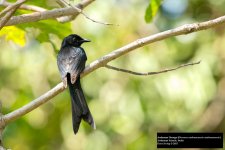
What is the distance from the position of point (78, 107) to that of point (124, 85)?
299 cm

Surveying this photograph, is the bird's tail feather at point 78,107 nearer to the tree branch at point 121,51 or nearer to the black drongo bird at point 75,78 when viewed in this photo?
the black drongo bird at point 75,78

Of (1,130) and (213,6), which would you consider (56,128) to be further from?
(1,130)

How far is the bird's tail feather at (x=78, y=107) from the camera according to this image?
13.8 ft

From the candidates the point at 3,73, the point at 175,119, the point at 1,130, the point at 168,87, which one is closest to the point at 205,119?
A: the point at 175,119

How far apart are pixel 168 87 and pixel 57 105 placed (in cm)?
139

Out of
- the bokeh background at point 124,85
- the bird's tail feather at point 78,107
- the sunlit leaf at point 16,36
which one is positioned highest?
the sunlit leaf at point 16,36

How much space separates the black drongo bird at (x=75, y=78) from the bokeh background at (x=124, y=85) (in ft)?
5.81

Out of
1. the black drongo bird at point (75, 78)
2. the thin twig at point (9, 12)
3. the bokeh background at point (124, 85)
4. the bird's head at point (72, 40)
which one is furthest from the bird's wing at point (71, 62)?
the bokeh background at point (124, 85)

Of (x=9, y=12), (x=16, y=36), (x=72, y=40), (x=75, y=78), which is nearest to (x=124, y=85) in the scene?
(x=72, y=40)

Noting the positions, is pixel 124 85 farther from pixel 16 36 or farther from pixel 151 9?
pixel 151 9

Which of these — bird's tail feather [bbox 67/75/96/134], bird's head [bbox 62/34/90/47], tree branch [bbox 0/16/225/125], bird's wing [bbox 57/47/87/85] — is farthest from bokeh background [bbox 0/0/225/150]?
tree branch [bbox 0/16/225/125]

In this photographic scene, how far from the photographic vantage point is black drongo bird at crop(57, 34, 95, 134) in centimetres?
429

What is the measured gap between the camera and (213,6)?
8.18m

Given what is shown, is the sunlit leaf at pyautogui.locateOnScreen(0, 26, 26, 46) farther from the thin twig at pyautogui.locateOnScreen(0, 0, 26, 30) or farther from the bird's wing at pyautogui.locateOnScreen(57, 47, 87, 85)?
the thin twig at pyautogui.locateOnScreen(0, 0, 26, 30)
